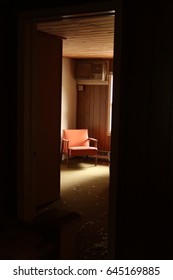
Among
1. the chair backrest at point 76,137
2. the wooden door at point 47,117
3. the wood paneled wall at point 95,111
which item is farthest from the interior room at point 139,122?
the wood paneled wall at point 95,111

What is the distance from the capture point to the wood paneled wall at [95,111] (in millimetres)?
7547

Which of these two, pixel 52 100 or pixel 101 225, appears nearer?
pixel 101 225

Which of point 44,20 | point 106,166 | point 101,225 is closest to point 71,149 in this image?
point 106,166

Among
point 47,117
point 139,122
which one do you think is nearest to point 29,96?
point 139,122

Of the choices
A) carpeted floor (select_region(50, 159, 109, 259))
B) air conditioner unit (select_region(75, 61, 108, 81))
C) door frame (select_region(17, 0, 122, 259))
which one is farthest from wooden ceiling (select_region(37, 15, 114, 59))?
carpeted floor (select_region(50, 159, 109, 259))

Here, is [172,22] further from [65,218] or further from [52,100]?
[52,100]

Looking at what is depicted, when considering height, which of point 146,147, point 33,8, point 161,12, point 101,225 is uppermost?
point 33,8

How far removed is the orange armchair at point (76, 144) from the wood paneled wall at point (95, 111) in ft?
1.19

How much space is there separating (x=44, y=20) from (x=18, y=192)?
60.6 inches

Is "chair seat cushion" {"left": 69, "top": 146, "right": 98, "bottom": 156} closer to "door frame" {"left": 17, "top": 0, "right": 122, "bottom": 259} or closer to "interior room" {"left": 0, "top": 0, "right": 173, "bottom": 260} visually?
"door frame" {"left": 17, "top": 0, "right": 122, "bottom": 259}

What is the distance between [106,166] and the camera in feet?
22.7

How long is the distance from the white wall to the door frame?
4441 millimetres

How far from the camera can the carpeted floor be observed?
10.0 ft

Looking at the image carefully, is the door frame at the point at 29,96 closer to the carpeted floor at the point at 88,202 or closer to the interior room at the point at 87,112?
the interior room at the point at 87,112
